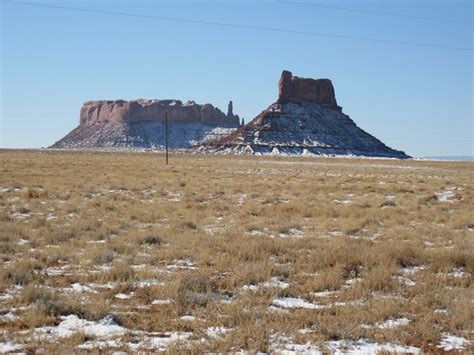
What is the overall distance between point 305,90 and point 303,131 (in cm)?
3044

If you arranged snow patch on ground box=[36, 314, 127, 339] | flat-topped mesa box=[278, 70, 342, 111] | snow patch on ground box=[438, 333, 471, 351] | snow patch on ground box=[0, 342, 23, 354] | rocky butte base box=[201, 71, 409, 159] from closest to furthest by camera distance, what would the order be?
1. snow patch on ground box=[0, 342, 23, 354]
2. snow patch on ground box=[438, 333, 471, 351]
3. snow patch on ground box=[36, 314, 127, 339]
4. rocky butte base box=[201, 71, 409, 159]
5. flat-topped mesa box=[278, 70, 342, 111]

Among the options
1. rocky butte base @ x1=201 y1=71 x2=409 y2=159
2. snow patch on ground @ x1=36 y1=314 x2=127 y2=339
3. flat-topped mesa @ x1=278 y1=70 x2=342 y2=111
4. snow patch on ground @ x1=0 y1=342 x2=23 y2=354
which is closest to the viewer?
snow patch on ground @ x1=0 y1=342 x2=23 y2=354

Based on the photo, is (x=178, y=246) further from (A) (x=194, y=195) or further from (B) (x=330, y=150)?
(B) (x=330, y=150)

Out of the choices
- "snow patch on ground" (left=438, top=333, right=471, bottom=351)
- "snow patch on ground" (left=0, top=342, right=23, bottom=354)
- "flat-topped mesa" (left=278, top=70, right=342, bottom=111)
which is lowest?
"snow patch on ground" (left=438, top=333, right=471, bottom=351)

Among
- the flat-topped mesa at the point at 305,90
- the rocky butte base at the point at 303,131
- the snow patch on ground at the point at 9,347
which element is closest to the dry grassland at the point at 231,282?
the snow patch on ground at the point at 9,347

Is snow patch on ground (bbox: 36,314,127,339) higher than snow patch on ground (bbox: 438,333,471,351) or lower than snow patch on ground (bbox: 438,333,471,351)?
higher

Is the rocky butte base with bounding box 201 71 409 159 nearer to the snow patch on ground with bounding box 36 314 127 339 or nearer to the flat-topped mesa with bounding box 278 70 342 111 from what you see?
the flat-topped mesa with bounding box 278 70 342 111

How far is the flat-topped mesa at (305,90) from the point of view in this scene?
6043 inches

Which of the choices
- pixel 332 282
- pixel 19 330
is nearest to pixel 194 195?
pixel 332 282

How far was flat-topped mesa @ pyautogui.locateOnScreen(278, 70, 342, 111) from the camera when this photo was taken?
153500 mm

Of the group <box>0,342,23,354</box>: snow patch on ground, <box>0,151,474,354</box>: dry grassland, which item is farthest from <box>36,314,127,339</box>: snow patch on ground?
<box>0,342,23,354</box>: snow patch on ground

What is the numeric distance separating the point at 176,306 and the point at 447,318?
300 centimetres

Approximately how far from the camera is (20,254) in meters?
8.02

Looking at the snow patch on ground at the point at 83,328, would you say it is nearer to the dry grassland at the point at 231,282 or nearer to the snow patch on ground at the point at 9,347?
the dry grassland at the point at 231,282
